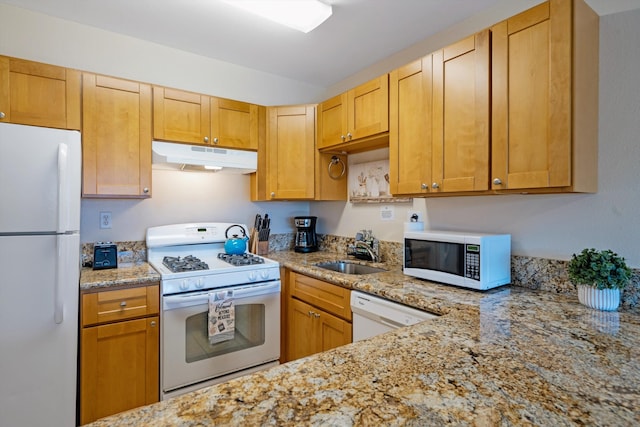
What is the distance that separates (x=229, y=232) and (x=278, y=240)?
1.71 ft

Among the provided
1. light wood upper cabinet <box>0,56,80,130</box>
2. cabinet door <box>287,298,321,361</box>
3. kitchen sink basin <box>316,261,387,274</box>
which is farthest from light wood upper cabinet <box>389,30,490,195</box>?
light wood upper cabinet <box>0,56,80,130</box>

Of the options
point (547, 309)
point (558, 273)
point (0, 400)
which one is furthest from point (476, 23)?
point (0, 400)

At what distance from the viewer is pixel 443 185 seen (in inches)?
70.9

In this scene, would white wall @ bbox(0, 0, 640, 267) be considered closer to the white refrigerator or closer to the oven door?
the white refrigerator

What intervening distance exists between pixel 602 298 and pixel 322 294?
142cm

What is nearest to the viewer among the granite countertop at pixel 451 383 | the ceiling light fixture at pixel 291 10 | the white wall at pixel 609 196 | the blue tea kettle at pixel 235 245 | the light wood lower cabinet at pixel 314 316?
the granite countertop at pixel 451 383

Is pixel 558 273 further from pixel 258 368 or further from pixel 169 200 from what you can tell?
pixel 169 200

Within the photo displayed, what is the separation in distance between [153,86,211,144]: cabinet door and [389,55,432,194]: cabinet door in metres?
1.39

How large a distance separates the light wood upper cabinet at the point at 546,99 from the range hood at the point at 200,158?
1.82 meters

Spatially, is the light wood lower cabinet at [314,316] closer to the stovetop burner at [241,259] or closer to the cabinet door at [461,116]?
the stovetop burner at [241,259]

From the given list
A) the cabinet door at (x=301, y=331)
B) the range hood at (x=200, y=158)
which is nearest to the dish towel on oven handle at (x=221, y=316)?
the cabinet door at (x=301, y=331)

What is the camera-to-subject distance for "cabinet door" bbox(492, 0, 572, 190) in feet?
4.41

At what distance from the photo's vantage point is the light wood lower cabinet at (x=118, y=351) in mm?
1794

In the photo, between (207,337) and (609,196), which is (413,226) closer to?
(609,196)
